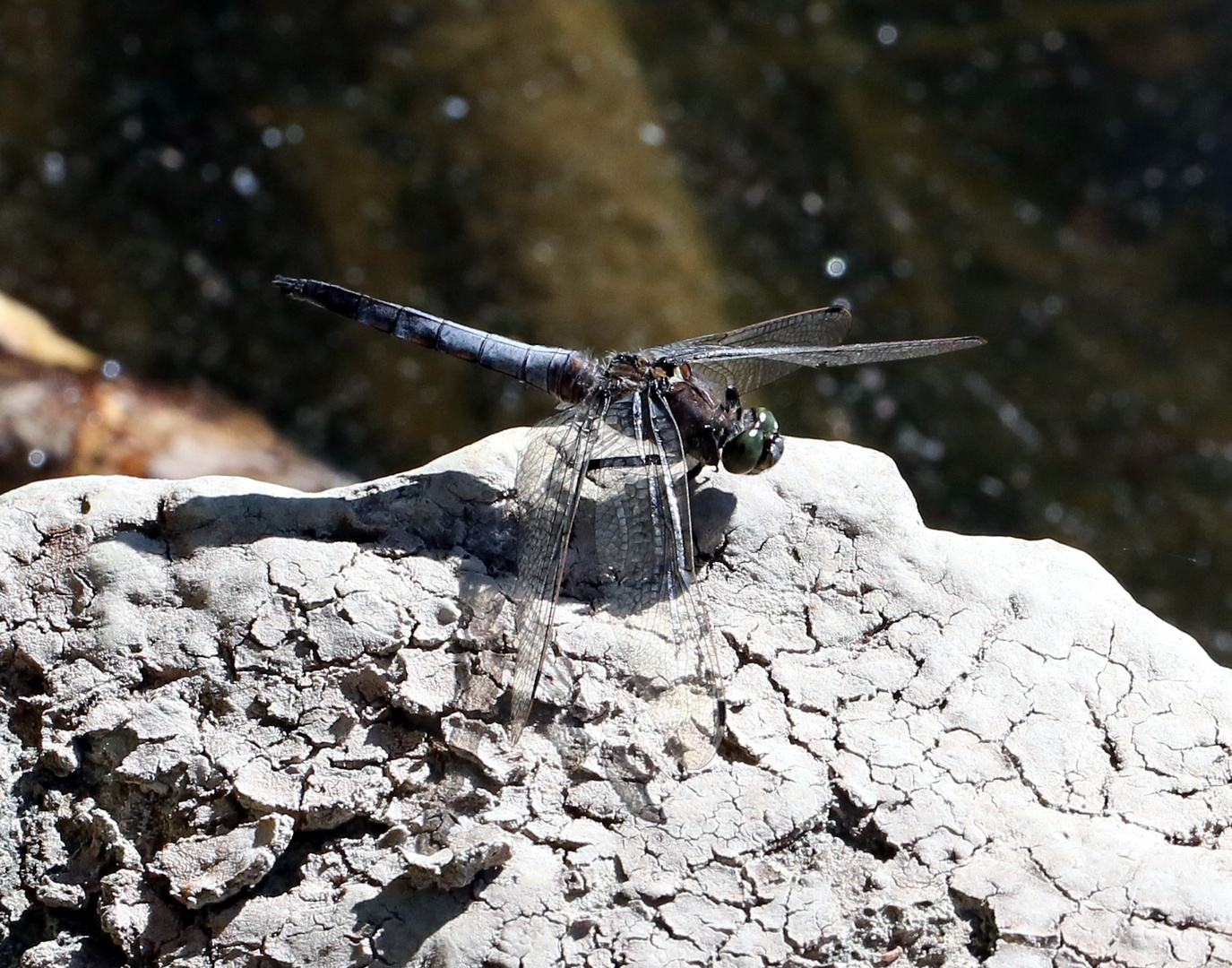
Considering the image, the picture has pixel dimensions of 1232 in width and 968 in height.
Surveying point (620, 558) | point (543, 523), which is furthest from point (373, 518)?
point (620, 558)

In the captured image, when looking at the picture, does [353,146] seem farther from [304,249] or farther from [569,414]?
[569,414]

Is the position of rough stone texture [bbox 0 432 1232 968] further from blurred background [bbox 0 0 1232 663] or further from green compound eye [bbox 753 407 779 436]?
blurred background [bbox 0 0 1232 663]

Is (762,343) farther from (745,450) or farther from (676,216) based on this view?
(676,216)

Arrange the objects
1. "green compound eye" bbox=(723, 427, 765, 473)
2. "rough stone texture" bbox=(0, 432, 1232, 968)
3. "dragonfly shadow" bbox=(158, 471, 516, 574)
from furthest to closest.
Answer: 1. "green compound eye" bbox=(723, 427, 765, 473)
2. "dragonfly shadow" bbox=(158, 471, 516, 574)
3. "rough stone texture" bbox=(0, 432, 1232, 968)

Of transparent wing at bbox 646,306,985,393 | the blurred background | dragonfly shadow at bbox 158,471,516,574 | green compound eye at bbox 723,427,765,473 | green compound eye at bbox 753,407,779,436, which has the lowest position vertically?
dragonfly shadow at bbox 158,471,516,574

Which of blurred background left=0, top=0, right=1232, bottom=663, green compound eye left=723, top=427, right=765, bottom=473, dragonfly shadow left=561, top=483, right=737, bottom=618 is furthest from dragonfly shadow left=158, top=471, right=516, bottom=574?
blurred background left=0, top=0, right=1232, bottom=663

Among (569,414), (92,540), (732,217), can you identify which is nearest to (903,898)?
(569,414)

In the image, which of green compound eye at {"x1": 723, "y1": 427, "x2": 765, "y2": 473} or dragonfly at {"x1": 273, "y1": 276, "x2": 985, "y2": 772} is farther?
green compound eye at {"x1": 723, "y1": 427, "x2": 765, "y2": 473}
